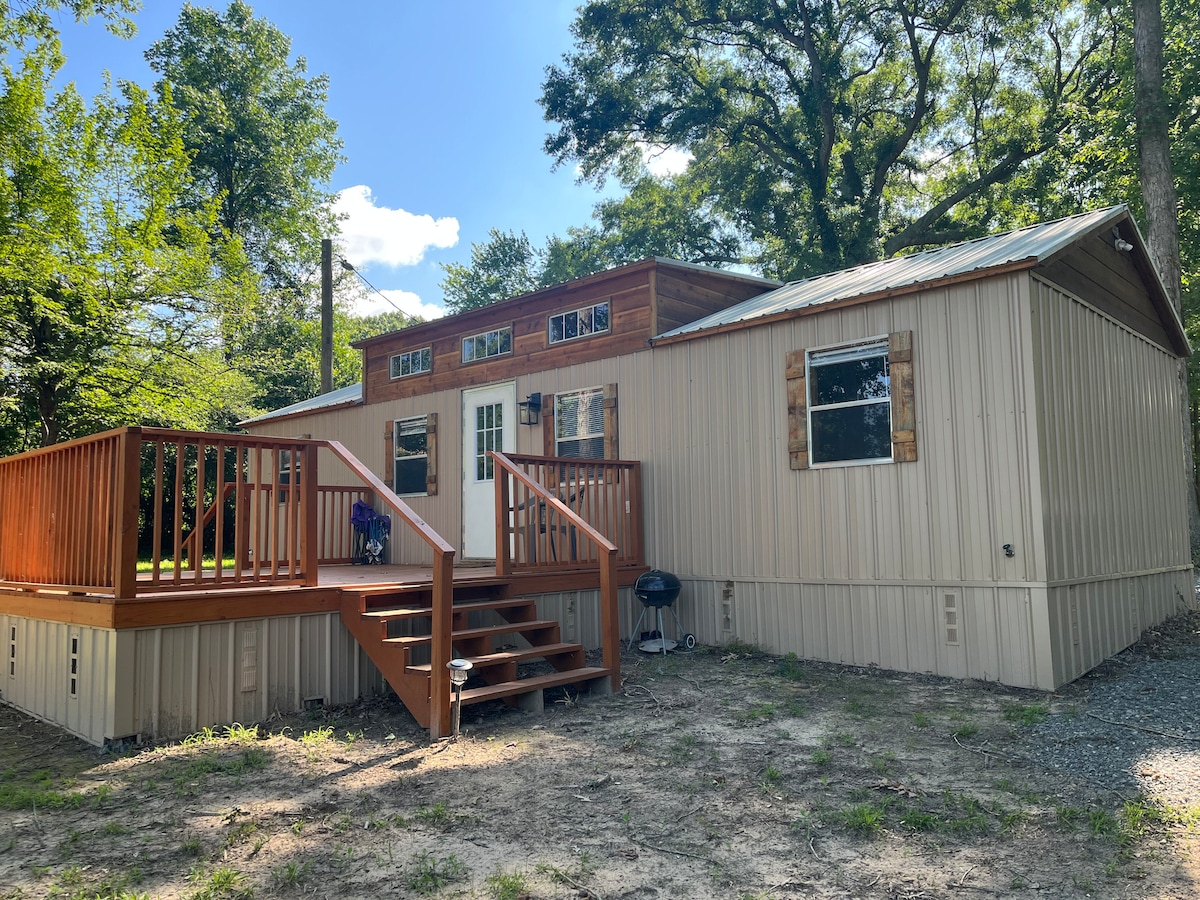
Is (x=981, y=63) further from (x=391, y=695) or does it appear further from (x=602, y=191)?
(x=391, y=695)

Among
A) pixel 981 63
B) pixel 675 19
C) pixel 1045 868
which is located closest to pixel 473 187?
pixel 675 19

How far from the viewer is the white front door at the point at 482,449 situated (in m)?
9.46

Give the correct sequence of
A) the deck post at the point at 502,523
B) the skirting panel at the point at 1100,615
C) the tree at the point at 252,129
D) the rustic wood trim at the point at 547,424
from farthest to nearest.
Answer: the tree at the point at 252,129
the rustic wood trim at the point at 547,424
the deck post at the point at 502,523
the skirting panel at the point at 1100,615

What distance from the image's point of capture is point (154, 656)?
471 cm

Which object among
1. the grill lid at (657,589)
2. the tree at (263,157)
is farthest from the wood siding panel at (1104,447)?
the tree at (263,157)

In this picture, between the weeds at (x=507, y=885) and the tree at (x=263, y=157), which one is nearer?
the weeds at (x=507, y=885)

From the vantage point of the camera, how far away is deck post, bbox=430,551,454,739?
479 cm

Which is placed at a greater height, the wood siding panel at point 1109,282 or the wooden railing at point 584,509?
the wood siding panel at point 1109,282

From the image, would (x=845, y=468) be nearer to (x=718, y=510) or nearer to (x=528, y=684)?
(x=718, y=510)

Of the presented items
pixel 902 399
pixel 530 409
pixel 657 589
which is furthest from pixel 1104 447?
pixel 530 409

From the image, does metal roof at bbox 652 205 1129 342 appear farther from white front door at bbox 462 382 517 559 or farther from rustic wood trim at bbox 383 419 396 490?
rustic wood trim at bbox 383 419 396 490

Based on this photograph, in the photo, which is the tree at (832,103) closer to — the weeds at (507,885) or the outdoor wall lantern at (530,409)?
the outdoor wall lantern at (530,409)

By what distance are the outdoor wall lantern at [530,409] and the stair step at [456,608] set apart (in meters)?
3.16

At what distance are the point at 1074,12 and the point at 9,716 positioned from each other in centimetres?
2260
